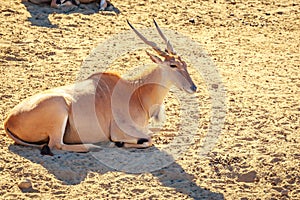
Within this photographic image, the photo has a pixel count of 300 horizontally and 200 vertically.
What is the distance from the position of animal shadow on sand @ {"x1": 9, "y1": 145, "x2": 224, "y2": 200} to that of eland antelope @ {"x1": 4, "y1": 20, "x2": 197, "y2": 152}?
0.38ft

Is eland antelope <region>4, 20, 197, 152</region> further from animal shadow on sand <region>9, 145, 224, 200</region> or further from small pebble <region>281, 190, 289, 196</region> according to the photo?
small pebble <region>281, 190, 289, 196</region>

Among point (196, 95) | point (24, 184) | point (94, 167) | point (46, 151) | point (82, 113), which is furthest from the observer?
point (196, 95)

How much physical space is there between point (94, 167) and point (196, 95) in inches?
84.2

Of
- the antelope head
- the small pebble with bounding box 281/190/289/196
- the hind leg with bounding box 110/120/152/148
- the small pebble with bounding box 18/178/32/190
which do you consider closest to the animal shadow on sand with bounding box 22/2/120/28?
the antelope head

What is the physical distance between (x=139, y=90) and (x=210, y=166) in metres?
1.24

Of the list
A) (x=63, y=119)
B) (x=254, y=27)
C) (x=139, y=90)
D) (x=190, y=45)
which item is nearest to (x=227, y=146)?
(x=139, y=90)

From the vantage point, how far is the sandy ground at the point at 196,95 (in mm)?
7168

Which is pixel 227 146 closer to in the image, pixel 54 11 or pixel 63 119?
pixel 63 119

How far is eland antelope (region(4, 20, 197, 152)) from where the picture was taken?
25.3ft

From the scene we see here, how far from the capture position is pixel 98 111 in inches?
314

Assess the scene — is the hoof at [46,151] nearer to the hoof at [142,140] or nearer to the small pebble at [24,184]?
the small pebble at [24,184]

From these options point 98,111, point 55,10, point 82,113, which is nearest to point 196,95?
point 98,111

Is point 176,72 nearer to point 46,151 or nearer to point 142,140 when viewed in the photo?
point 142,140

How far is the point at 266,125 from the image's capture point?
27.3 feet
